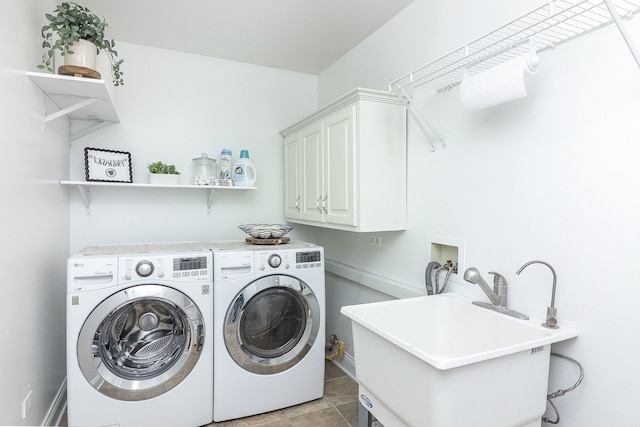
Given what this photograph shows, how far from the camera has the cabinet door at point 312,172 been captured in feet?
7.90

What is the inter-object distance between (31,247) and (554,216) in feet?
7.51

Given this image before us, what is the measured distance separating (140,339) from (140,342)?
0.06 ft

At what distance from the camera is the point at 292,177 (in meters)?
2.88

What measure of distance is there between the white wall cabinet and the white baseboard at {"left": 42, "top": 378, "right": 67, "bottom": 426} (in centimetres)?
186

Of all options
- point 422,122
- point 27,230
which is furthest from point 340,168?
point 27,230

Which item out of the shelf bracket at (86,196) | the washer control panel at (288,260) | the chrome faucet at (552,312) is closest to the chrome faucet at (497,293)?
the chrome faucet at (552,312)

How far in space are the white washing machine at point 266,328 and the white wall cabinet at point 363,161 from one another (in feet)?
1.32

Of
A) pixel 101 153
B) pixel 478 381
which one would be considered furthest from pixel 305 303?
pixel 101 153

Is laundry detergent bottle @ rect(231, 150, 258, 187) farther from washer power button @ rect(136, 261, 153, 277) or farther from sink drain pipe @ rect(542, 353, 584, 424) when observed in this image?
sink drain pipe @ rect(542, 353, 584, 424)

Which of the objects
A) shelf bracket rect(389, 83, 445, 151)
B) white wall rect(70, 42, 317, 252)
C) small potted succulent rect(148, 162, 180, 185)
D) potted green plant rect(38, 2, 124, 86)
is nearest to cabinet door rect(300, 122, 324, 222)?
white wall rect(70, 42, 317, 252)

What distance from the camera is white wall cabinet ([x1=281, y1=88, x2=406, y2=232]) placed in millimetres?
1972

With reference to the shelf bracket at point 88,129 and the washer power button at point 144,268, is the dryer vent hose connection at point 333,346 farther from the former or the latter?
the shelf bracket at point 88,129

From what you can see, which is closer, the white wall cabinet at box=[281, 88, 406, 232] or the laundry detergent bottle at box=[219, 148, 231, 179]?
the white wall cabinet at box=[281, 88, 406, 232]

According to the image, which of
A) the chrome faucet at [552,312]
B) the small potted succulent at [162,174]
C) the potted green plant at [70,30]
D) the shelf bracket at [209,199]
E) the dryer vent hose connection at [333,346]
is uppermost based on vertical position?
the potted green plant at [70,30]
